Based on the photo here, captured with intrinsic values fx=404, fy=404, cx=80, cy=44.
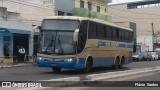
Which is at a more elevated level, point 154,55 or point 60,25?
point 60,25

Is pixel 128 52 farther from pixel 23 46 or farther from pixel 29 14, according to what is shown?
pixel 29 14

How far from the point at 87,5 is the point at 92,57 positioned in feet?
110

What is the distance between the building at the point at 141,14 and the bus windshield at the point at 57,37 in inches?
3024

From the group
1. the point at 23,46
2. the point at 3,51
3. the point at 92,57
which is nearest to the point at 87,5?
the point at 23,46

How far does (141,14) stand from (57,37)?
280 feet

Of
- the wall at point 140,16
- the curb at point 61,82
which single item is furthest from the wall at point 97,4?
the curb at point 61,82

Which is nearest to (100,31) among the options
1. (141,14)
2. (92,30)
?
(92,30)

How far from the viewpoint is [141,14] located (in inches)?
4149

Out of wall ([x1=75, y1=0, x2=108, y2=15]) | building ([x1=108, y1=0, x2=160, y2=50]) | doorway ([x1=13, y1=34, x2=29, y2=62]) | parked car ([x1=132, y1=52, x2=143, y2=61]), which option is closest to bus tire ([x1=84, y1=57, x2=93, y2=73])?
doorway ([x1=13, y1=34, x2=29, y2=62])

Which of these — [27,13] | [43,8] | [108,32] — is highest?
[43,8]

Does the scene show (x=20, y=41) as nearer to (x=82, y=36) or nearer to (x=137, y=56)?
(x=82, y=36)

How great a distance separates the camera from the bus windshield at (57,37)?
2219cm

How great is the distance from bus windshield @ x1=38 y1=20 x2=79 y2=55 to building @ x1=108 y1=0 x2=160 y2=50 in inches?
3024

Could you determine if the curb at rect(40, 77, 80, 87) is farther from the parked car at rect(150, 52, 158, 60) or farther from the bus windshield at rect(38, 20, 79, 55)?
the parked car at rect(150, 52, 158, 60)
